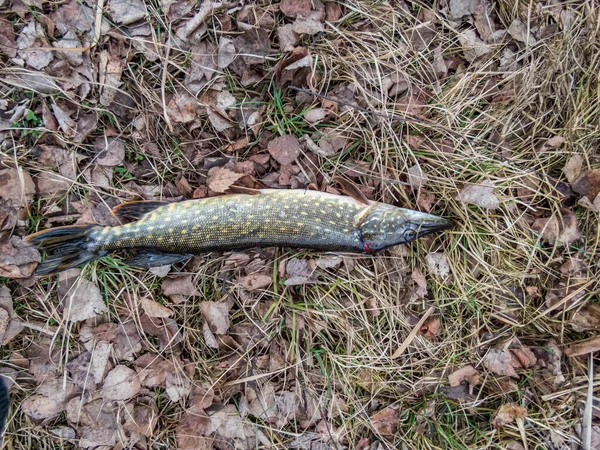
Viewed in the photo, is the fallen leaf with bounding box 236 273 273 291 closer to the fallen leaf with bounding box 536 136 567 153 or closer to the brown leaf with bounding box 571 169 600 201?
the fallen leaf with bounding box 536 136 567 153

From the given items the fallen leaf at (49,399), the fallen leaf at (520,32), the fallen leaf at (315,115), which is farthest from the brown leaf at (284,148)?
the fallen leaf at (49,399)

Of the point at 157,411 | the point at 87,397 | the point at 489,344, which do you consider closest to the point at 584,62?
the point at 489,344

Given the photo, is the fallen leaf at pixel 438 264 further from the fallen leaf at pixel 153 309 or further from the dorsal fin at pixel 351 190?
the fallen leaf at pixel 153 309

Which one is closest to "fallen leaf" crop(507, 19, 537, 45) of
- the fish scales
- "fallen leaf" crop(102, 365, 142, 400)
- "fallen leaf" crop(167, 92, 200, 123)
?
the fish scales

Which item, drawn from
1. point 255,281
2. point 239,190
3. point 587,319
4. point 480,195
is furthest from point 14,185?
point 587,319

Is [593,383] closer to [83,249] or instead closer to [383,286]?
[383,286]

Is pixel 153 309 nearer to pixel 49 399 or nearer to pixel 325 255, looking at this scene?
pixel 49 399
